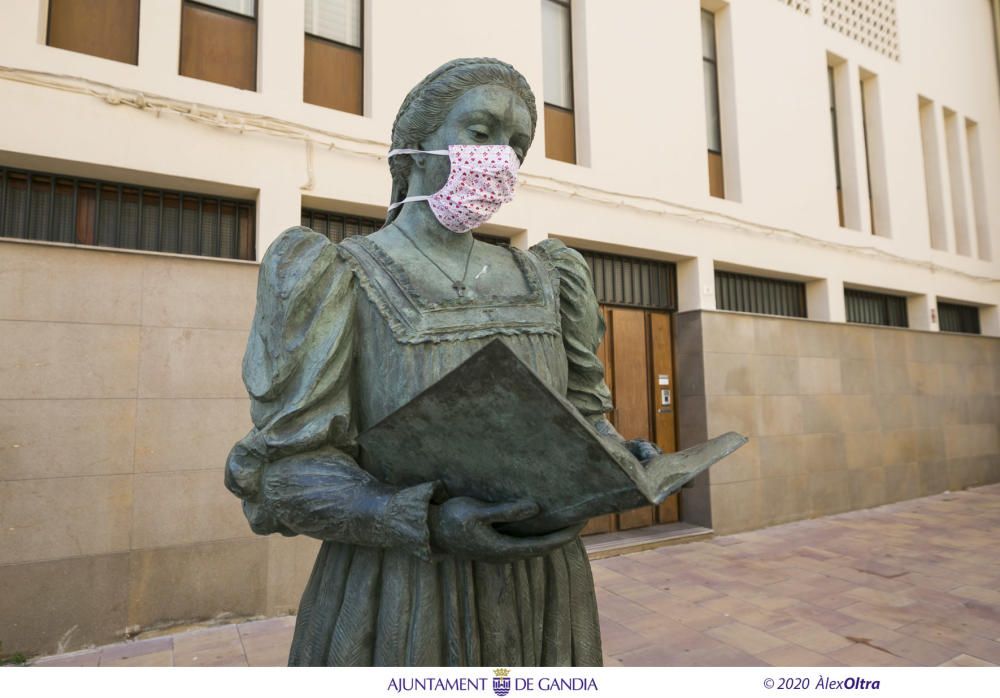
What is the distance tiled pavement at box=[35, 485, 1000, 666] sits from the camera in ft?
11.8

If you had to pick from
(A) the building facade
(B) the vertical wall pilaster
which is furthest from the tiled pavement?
(B) the vertical wall pilaster

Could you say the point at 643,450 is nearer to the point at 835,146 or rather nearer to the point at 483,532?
the point at 483,532

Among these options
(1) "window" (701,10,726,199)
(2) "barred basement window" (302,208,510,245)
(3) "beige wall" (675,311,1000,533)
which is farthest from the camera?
(1) "window" (701,10,726,199)

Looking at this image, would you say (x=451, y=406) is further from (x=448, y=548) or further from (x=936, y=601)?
(x=936, y=601)

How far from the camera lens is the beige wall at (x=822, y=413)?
6.71 metres

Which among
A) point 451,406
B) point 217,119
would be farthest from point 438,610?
point 217,119

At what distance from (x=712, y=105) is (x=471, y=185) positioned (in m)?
7.12

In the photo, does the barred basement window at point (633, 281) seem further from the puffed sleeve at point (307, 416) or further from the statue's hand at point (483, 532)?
the statue's hand at point (483, 532)

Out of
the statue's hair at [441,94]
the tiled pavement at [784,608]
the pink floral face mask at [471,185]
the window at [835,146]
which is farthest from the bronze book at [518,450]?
the window at [835,146]

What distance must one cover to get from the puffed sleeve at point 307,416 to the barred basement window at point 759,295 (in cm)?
669

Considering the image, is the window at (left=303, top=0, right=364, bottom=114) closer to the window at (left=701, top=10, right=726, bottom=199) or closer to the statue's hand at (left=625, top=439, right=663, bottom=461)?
the window at (left=701, top=10, right=726, bottom=199)

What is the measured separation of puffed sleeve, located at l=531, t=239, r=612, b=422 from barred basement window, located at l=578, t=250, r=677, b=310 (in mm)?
4887

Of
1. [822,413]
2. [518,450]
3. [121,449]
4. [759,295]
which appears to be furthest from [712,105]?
[518,450]

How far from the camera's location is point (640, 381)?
6703mm
